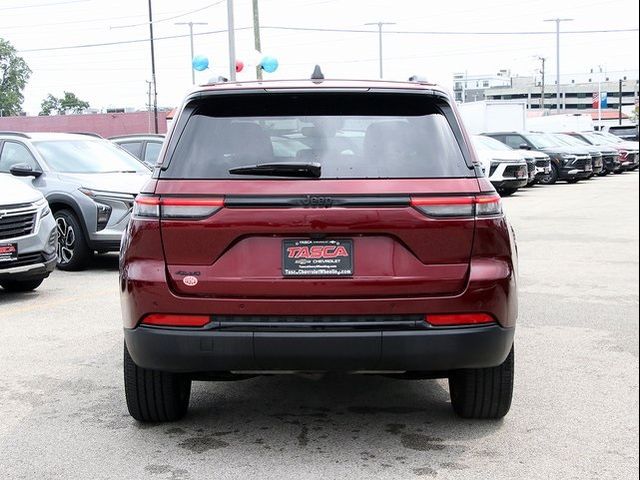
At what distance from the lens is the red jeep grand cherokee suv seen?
389 cm

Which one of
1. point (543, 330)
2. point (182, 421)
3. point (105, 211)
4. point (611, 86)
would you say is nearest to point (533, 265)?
point (543, 330)

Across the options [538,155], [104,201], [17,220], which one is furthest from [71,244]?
[538,155]

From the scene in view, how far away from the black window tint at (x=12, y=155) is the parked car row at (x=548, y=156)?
10.1 metres

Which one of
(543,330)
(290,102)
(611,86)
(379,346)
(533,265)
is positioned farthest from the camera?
(611,86)

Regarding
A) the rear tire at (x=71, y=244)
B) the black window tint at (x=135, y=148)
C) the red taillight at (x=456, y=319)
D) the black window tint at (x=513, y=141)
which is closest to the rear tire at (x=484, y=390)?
the red taillight at (x=456, y=319)

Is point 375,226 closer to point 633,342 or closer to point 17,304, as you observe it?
point 633,342

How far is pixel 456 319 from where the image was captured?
3959 mm

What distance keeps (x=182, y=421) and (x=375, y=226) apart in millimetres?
1658

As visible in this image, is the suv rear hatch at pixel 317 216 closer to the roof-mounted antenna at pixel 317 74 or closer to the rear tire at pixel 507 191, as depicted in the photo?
the roof-mounted antenna at pixel 317 74

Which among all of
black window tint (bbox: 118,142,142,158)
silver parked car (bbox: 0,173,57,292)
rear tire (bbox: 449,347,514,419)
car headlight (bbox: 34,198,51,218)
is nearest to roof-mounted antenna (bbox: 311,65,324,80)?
rear tire (bbox: 449,347,514,419)

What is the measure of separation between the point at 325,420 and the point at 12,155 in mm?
8363

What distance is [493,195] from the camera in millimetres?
4059

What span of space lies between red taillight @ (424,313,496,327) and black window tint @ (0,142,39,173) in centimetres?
878

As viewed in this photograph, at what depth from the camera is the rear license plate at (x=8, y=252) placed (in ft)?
27.2
